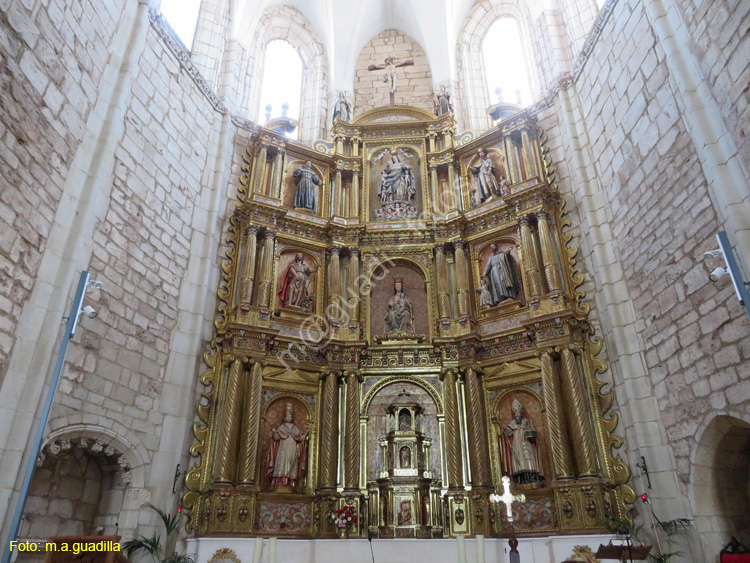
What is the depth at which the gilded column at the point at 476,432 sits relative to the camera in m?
10.1

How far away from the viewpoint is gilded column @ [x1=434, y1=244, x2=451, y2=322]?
11.7m

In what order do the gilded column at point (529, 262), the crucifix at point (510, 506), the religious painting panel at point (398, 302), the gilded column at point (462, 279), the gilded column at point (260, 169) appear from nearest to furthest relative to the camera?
1. the crucifix at point (510, 506)
2. the gilded column at point (529, 262)
3. the gilded column at point (462, 279)
4. the religious painting panel at point (398, 302)
5. the gilded column at point (260, 169)

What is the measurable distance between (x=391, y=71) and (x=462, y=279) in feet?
23.6

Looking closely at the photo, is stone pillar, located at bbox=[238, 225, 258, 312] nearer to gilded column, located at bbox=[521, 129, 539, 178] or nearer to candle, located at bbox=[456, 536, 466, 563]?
gilded column, located at bbox=[521, 129, 539, 178]

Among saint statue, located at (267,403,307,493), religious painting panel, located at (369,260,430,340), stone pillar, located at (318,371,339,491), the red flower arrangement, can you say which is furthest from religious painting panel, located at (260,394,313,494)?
religious painting panel, located at (369,260,430,340)

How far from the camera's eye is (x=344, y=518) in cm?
973

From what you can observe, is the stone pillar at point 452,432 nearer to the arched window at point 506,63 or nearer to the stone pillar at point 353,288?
the stone pillar at point 353,288

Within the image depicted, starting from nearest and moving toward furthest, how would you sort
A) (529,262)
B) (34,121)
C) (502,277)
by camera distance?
(34,121), (529,262), (502,277)

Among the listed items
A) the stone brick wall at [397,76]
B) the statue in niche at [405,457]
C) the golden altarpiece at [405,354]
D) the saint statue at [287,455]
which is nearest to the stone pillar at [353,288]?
the golden altarpiece at [405,354]

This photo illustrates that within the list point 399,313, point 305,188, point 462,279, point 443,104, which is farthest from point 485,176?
point 305,188

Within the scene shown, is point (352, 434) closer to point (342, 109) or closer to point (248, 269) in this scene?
point (248, 269)

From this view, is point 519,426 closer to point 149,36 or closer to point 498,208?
point 498,208

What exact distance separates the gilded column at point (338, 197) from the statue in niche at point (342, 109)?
67.2 inches

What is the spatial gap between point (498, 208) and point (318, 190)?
437cm
